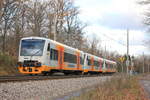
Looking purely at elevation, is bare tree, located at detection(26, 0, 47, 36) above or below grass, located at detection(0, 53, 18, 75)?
above

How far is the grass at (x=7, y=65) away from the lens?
3202cm

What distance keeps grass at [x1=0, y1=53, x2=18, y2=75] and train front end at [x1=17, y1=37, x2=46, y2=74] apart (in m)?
6.29

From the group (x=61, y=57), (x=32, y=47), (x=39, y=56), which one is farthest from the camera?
(x=61, y=57)

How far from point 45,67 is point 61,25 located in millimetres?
34835

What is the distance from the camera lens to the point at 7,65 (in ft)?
109

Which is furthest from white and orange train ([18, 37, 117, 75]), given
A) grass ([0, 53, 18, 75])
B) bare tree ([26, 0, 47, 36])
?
bare tree ([26, 0, 47, 36])

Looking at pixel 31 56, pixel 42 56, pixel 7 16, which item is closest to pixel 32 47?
pixel 31 56

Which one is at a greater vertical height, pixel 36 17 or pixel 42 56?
pixel 36 17

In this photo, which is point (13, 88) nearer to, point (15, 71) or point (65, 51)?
point (65, 51)

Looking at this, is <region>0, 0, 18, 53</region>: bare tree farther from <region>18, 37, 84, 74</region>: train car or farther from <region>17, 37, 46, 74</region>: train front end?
<region>17, 37, 46, 74</region>: train front end

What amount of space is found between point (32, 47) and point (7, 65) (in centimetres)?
836

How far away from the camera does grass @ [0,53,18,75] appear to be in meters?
32.0

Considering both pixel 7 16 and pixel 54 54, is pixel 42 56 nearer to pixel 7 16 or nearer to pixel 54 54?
pixel 54 54

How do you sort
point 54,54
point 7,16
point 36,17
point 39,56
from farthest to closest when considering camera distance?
point 36,17 → point 7,16 → point 54,54 → point 39,56
